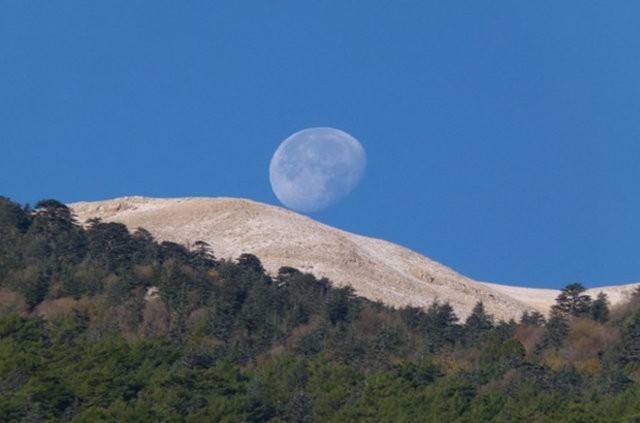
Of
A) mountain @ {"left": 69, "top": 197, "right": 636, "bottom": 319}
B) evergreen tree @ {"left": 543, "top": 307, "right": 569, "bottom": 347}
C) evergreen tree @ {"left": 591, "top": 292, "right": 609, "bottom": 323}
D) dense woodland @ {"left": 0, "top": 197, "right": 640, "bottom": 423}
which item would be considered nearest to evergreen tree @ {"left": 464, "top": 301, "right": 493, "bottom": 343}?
dense woodland @ {"left": 0, "top": 197, "right": 640, "bottom": 423}

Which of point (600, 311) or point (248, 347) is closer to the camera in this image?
point (248, 347)

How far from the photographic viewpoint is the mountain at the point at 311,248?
427 feet

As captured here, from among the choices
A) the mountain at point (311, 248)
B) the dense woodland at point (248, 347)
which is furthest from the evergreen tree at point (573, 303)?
the mountain at point (311, 248)

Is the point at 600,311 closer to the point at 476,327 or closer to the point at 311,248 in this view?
the point at 476,327

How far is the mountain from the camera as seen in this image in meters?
130

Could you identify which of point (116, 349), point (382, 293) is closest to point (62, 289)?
point (116, 349)

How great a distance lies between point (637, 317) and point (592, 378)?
34.2 feet

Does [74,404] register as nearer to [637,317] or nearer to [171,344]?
[171,344]

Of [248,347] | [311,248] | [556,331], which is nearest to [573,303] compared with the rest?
[556,331]

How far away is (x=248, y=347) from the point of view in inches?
3438

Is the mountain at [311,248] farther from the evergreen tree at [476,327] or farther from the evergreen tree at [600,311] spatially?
the evergreen tree at [600,311]

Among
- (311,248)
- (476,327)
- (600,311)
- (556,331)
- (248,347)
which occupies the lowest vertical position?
(248,347)

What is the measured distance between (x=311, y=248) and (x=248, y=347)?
162 feet

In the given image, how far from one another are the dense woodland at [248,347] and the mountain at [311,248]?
20.6m
